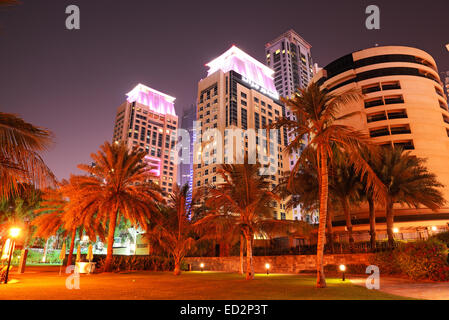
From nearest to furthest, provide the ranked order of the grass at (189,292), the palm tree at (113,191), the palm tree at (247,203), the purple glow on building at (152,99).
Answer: the grass at (189,292)
the palm tree at (247,203)
the palm tree at (113,191)
the purple glow on building at (152,99)

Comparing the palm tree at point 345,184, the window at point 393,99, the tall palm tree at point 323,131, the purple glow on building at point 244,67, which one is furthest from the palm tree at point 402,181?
the purple glow on building at point 244,67

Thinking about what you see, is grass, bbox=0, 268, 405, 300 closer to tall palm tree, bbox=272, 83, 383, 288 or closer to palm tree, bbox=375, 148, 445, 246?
tall palm tree, bbox=272, 83, 383, 288

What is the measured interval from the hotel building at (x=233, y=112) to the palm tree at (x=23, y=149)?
256 ft

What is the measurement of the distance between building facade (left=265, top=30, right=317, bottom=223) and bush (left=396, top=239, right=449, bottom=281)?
143m

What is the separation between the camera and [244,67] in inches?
4555

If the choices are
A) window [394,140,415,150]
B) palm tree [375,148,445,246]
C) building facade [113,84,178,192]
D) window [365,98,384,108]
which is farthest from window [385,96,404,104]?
building facade [113,84,178,192]

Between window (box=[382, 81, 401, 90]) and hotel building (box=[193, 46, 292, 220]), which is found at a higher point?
hotel building (box=[193, 46, 292, 220])

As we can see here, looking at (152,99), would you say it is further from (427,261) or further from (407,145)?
(427,261)

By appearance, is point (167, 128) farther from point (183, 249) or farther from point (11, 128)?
point (11, 128)

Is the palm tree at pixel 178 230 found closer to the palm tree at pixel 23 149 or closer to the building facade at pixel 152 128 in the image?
the palm tree at pixel 23 149

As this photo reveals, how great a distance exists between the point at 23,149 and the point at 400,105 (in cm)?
5657

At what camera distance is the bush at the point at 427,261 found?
1402 cm

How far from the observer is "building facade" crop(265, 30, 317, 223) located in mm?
158500
